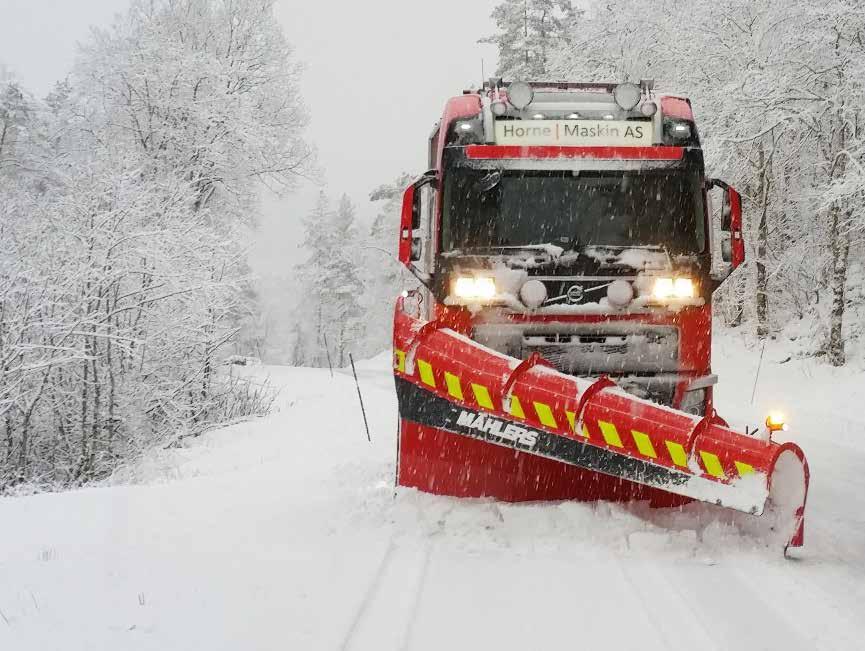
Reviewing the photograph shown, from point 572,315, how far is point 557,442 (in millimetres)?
1194

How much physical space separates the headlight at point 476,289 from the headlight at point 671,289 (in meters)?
1.14

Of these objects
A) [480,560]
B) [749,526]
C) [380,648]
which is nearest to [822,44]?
[749,526]

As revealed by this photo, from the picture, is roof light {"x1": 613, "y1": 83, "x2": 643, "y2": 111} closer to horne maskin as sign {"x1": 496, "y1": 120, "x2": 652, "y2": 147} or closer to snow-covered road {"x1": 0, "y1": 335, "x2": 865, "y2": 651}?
horne maskin as sign {"x1": 496, "y1": 120, "x2": 652, "y2": 147}

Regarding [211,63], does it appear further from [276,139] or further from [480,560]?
[480,560]

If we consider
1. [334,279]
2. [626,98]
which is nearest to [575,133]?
[626,98]

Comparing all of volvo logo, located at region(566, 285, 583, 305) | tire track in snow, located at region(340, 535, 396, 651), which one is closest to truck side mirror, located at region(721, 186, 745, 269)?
volvo logo, located at region(566, 285, 583, 305)

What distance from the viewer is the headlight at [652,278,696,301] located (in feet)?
16.9

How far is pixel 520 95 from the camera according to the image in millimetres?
5570

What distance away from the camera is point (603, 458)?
4.05m

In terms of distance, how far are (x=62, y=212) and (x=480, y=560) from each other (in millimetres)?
9958

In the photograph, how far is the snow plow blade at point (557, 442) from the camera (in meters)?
3.85

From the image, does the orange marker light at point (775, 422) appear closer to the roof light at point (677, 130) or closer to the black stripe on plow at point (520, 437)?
the black stripe on plow at point (520, 437)

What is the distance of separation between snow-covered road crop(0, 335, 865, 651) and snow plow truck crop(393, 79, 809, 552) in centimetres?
→ 39

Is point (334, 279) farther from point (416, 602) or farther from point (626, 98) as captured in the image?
point (416, 602)
